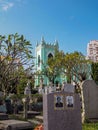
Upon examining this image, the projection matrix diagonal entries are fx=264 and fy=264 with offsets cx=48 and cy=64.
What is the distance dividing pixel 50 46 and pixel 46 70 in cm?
2669

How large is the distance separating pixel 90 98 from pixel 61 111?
4.77 m

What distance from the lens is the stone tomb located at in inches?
303

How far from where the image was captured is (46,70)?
177ft

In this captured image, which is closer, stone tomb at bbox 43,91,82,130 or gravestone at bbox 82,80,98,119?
stone tomb at bbox 43,91,82,130

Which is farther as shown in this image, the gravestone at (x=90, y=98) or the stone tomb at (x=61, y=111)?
the gravestone at (x=90, y=98)

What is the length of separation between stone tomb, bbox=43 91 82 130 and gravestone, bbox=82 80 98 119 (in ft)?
13.3

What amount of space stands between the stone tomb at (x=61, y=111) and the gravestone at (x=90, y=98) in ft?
13.3

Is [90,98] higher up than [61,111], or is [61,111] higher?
[90,98]

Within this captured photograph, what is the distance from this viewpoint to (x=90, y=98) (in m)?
12.4

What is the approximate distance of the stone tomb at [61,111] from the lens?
7699 mm

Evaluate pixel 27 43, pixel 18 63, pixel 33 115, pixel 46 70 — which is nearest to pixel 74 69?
pixel 46 70

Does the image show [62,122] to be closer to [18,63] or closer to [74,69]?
[18,63]

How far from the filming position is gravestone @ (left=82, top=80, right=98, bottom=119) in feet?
40.2

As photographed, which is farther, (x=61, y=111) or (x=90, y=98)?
(x=90, y=98)
